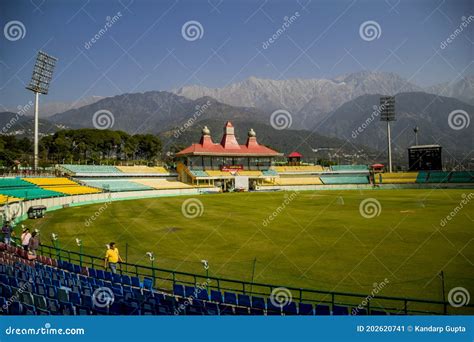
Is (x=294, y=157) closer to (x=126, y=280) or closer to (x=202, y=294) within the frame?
(x=126, y=280)

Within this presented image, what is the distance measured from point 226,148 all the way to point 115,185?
31.4 meters

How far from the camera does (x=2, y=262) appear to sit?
14.2m

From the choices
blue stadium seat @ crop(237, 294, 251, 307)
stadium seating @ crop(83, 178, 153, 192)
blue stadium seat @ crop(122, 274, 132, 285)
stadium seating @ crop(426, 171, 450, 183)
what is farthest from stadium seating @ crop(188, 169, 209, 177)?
blue stadium seat @ crop(237, 294, 251, 307)

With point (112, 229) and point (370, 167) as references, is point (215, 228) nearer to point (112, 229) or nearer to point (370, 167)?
point (112, 229)

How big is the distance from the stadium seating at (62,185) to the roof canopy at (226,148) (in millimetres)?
29902

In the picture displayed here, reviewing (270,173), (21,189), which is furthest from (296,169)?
(21,189)

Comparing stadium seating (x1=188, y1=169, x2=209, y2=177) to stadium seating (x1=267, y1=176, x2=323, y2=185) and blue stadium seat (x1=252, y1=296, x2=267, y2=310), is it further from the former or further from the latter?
blue stadium seat (x1=252, y1=296, x2=267, y2=310)

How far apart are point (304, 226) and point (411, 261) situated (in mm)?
11523

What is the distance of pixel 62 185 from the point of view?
188ft

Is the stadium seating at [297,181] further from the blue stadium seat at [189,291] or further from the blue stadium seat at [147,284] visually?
the blue stadium seat at [189,291]

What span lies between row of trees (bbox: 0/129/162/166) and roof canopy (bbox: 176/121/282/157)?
42259 millimetres

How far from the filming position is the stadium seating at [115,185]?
211 ft

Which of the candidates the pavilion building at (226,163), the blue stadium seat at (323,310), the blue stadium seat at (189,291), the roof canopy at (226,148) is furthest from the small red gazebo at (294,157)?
the blue stadium seat at (323,310)
